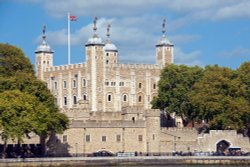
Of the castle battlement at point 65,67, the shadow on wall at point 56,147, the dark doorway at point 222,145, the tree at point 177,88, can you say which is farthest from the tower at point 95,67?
the shadow on wall at point 56,147

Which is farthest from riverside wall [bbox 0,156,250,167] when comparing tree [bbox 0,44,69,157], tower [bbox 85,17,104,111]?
tower [bbox 85,17,104,111]

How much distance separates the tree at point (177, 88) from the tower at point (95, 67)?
8.83 m

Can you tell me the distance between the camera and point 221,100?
8938 centimetres

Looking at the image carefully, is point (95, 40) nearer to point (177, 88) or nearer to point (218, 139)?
point (177, 88)

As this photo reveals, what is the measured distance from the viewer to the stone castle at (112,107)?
82562mm

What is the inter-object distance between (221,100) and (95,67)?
24963 mm

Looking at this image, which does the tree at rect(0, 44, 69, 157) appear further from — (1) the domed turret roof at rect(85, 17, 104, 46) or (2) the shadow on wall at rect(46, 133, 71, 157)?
(1) the domed turret roof at rect(85, 17, 104, 46)

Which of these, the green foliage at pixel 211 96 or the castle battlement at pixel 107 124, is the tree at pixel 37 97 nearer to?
the castle battlement at pixel 107 124

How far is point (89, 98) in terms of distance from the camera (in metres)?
112

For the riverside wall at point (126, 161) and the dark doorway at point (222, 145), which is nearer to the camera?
the riverside wall at point (126, 161)

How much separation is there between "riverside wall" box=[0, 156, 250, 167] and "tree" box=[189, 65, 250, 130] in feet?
30.9

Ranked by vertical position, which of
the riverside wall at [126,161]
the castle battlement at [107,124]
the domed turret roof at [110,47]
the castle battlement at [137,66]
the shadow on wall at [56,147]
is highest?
the domed turret roof at [110,47]

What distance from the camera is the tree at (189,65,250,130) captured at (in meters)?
87.9

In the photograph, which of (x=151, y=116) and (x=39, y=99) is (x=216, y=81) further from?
(x=39, y=99)
